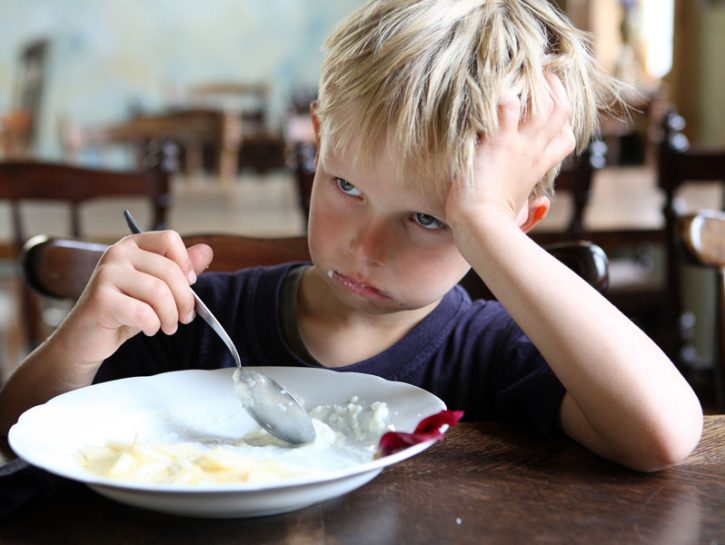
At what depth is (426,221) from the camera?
74 cm

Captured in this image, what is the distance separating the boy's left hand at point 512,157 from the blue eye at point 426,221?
0.03m

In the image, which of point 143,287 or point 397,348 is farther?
point 397,348

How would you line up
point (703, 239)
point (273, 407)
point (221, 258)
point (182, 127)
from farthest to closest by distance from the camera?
point (182, 127) → point (221, 258) → point (703, 239) → point (273, 407)

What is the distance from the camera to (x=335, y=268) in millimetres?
767

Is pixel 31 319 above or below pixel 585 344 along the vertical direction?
below

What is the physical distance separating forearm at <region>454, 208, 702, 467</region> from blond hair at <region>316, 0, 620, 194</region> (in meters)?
0.07

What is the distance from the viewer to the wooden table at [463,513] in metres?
0.50

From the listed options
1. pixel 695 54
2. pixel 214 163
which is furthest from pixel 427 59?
pixel 214 163

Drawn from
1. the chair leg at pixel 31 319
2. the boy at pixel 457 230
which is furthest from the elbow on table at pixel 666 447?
the chair leg at pixel 31 319

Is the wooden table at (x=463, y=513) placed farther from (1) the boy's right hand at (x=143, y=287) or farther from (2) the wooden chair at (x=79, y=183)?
(2) the wooden chair at (x=79, y=183)

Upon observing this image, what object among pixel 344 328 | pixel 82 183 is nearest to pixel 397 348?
pixel 344 328

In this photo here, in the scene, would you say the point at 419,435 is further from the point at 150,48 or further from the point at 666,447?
the point at 150,48

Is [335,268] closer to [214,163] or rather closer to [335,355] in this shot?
[335,355]

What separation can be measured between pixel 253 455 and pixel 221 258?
55 cm
